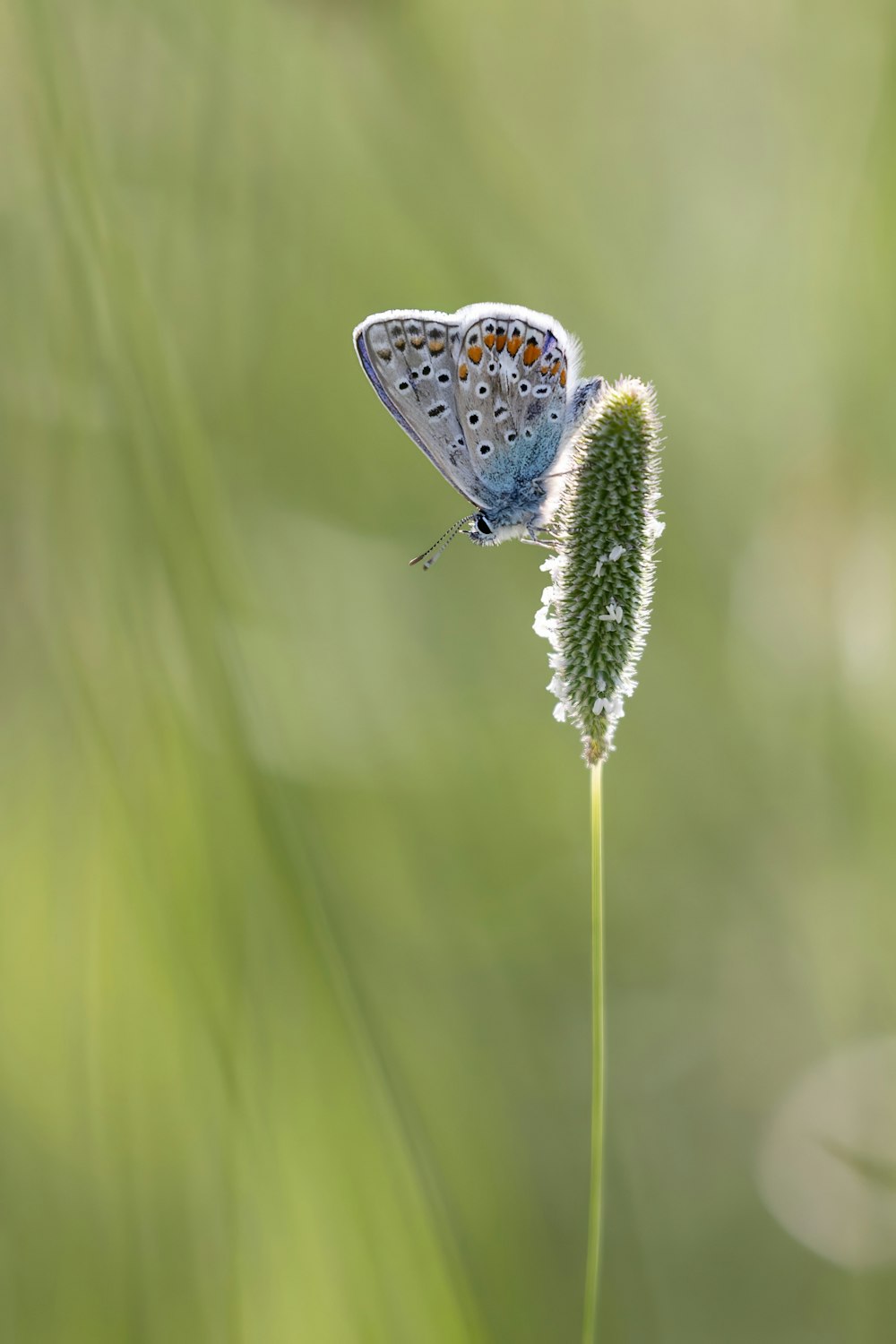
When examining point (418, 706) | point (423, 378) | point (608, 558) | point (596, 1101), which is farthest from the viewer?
point (418, 706)

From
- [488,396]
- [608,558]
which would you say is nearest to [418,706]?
[488,396]

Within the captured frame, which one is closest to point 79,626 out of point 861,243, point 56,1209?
point 56,1209

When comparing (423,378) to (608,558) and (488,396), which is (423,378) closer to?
(488,396)

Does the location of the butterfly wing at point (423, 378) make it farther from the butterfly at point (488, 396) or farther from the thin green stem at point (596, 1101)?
the thin green stem at point (596, 1101)

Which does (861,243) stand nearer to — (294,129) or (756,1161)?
(294,129)

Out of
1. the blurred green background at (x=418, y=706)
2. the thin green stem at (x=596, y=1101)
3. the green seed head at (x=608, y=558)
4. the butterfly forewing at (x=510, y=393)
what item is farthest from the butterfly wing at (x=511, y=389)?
the thin green stem at (x=596, y=1101)
